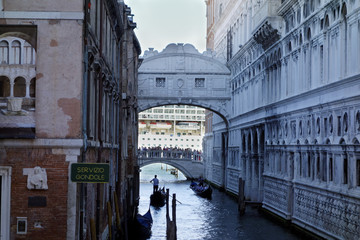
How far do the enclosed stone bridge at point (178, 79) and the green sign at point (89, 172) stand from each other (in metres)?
19.7

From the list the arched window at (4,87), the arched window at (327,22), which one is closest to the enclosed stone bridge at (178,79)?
the arched window at (327,22)

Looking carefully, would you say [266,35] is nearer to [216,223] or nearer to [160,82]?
[216,223]

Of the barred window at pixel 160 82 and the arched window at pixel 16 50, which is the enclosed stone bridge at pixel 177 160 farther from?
the arched window at pixel 16 50

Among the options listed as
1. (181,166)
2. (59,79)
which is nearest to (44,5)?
(59,79)

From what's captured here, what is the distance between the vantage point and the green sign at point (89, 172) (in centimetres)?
764

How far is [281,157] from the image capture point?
18.2m

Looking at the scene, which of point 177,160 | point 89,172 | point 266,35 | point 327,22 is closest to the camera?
point 89,172

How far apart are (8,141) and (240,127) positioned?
18133 millimetres

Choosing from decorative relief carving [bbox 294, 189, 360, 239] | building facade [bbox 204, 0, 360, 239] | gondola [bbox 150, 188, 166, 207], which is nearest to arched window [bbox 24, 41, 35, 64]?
building facade [bbox 204, 0, 360, 239]

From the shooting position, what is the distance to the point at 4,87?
830 cm

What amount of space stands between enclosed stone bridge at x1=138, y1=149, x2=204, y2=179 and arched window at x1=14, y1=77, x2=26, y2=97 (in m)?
29.3

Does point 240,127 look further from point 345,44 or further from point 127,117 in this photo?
point 345,44

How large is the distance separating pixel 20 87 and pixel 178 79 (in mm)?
19580

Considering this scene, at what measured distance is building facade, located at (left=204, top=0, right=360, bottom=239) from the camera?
1219cm
